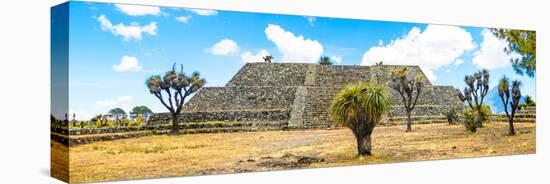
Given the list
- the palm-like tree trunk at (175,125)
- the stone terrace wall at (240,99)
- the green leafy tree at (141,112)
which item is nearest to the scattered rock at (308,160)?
the stone terrace wall at (240,99)

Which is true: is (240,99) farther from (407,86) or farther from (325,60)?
(407,86)

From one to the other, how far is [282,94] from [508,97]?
18.7 ft

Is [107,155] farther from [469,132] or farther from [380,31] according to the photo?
[469,132]

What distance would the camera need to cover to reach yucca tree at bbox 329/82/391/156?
13.3 metres

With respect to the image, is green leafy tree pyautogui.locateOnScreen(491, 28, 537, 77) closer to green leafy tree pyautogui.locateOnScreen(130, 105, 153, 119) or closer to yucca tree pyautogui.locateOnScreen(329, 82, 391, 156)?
yucca tree pyautogui.locateOnScreen(329, 82, 391, 156)

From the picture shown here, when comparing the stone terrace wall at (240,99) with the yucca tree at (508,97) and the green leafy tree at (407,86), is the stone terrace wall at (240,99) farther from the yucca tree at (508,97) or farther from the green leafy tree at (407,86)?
the yucca tree at (508,97)

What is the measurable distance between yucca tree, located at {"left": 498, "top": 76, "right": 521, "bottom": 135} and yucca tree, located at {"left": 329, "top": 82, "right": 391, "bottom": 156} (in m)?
3.66

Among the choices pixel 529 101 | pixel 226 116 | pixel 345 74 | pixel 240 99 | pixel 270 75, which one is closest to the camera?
pixel 226 116

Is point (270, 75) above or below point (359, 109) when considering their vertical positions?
above

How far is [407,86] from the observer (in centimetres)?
1438

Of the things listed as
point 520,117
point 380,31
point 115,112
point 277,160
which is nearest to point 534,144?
point 520,117

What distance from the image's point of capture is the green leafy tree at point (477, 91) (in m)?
15.1

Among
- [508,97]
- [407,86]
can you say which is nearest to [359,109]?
[407,86]

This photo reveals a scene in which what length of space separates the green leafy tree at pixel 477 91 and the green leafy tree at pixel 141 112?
7171 millimetres
